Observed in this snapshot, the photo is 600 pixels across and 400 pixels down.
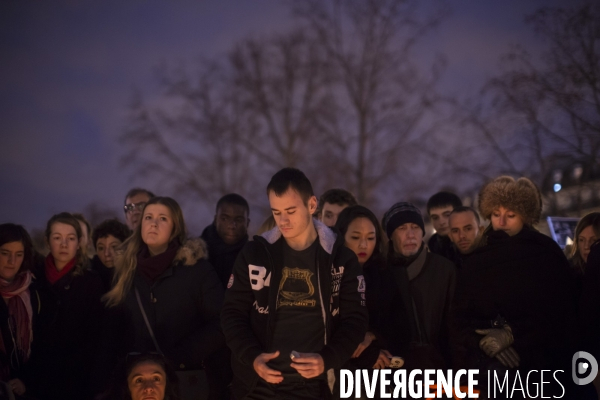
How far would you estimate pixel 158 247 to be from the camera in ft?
17.9

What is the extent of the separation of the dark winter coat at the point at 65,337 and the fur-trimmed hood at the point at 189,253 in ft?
2.99

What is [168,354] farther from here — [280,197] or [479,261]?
[479,261]

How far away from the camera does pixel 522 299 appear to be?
466 centimetres

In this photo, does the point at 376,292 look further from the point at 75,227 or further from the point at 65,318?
the point at 75,227

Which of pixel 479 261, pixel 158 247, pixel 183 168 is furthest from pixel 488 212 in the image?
pixel 183 168

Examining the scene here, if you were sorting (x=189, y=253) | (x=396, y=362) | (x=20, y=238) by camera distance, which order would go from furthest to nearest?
(x=20, y=238) < (x=189, y=253) < (x=396, y=362)

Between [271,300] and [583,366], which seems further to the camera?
[583,366]

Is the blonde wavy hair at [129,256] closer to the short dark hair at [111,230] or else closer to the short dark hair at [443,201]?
the short dark hair at [111,230]

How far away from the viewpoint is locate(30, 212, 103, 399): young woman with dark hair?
5336 mm

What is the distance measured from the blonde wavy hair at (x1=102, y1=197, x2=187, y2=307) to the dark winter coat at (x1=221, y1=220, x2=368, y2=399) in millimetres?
1476

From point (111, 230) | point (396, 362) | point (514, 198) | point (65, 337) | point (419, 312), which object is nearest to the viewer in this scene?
point (396, 362)

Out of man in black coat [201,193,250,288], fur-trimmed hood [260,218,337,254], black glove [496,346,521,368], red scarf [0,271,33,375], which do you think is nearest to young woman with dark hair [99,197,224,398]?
red scarf [0,271,33,375]

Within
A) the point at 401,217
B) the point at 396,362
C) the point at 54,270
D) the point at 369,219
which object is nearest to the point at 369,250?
the point at 369,219

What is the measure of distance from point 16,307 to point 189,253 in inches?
57.9
